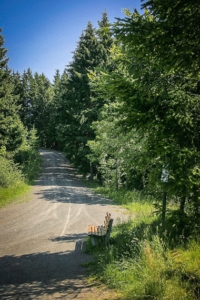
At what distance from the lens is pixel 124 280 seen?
4758 millimetres

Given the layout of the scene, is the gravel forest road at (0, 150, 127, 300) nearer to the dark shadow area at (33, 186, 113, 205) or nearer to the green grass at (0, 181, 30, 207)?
the dark shadow area at (33, 186, 113, 205)

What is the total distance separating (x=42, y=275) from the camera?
232 inches

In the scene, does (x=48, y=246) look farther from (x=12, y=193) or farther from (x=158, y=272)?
(x=12, y=193)

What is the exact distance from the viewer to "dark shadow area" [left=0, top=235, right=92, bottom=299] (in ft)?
16.2

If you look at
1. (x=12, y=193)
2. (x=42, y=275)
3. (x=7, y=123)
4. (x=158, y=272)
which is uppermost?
(x=7, y=123)

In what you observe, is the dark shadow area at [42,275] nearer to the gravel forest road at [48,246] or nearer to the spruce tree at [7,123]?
the gravel forest road at [48,246]

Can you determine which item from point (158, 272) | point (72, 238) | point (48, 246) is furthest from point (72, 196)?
point (158, 272)

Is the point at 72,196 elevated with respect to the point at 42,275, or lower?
lower

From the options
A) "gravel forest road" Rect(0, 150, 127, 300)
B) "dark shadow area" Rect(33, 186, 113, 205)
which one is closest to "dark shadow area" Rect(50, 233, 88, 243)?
"gravel forest road" Rect(0, 150, 127, 300)

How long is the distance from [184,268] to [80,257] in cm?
397

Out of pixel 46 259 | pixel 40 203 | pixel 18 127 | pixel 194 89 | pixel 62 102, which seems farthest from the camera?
pixel 62 102

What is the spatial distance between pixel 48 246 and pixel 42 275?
7.77 ft

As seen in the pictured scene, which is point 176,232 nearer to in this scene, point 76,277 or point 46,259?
point 76,277

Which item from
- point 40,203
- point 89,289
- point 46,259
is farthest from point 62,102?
point 89,289
